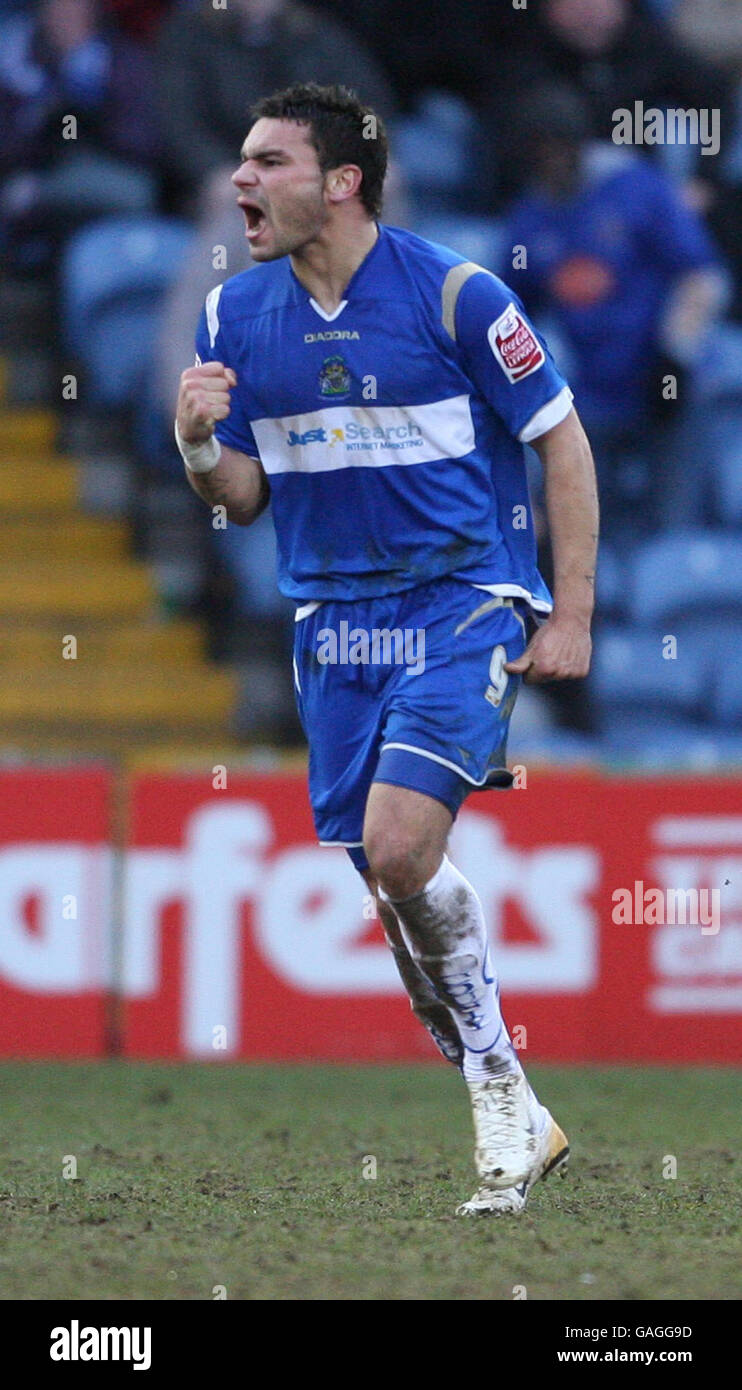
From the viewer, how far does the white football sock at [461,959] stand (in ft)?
16.3

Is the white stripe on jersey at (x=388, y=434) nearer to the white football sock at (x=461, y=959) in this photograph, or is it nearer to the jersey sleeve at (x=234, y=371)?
the jersey sleeve at (x=234, y=371)

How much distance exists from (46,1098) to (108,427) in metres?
4.67

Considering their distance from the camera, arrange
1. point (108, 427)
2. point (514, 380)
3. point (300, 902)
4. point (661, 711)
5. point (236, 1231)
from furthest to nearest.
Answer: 1. point (108, 427)
2. point (661, 711)
3. point (300, 902)
4. point (514, 380)
5. point (236, 1231)

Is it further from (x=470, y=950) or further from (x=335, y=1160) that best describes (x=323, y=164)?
(x=335, y=1160)

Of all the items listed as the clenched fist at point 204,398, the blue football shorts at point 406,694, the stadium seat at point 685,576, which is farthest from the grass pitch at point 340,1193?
the stadium seat at point 685,576

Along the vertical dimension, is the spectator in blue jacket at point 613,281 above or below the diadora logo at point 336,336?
above

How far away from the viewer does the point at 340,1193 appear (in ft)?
17.3

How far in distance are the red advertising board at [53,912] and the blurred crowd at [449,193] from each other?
185 cm

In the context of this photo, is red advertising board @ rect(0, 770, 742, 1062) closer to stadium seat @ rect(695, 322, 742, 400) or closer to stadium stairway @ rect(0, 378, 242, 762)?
stadium stairway @ rect(0, 378, 242, 762)

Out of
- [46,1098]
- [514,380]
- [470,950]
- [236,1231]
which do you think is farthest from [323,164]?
[46,1098]

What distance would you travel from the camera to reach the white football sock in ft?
16.3

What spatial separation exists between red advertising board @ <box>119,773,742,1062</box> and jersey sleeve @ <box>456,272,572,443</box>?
3992mm

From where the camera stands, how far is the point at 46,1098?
779 cm

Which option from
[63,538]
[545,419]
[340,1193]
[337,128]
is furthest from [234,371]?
[63,538]
